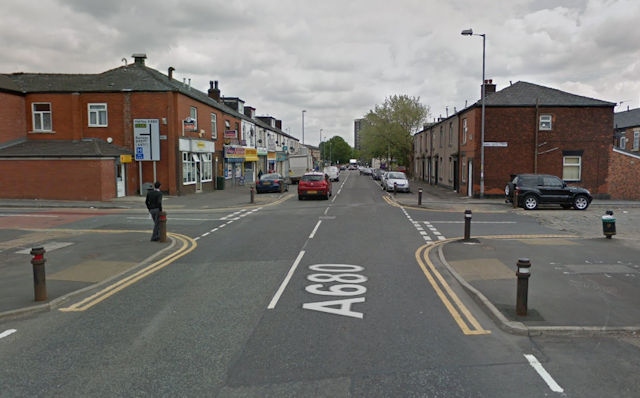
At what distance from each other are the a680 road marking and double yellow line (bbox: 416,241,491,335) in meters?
1.33

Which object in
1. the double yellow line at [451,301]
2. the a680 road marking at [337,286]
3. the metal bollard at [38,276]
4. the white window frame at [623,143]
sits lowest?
the double yellow line at [451,301]

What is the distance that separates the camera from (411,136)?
223 feet

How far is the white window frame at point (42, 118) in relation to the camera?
3033cm

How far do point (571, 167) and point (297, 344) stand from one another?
29032 mm

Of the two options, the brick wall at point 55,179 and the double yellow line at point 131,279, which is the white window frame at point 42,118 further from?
the double yellow line at point 131,279

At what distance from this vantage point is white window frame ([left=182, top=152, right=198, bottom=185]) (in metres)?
31.8

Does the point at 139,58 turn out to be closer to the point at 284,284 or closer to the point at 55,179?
the point at 55,179

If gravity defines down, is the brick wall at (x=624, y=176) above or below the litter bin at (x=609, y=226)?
above

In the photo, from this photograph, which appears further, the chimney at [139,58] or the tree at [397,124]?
the tree at [397,124]

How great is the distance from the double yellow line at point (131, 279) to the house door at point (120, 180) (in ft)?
53.3

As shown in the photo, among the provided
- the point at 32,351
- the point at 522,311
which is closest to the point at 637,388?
the point at 522,311

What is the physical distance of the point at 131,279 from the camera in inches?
373

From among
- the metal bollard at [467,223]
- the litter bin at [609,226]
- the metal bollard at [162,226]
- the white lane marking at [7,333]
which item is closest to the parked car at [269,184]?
the metal bollard at [162,226]

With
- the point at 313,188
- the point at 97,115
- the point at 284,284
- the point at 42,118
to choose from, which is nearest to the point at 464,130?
the point at 313,188
